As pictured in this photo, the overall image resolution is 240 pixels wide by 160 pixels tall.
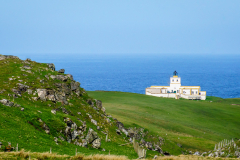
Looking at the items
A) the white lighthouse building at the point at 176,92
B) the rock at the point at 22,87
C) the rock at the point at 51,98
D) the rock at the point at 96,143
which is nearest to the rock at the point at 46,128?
the rock at the point at 96,143

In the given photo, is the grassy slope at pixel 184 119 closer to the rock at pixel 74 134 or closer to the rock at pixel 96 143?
the rock at pixel 96 143

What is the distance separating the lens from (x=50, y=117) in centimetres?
3266

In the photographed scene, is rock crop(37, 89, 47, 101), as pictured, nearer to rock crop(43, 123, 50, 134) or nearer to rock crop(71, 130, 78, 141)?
rock crop(71, 130, 78, 141)

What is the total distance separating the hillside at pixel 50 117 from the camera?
2781cm

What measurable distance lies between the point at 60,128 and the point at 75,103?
10.4 m

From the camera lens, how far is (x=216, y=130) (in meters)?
64.7

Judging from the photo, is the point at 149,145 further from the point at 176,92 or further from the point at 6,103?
the point at 176,92

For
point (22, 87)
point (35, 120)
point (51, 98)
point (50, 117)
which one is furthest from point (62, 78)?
point (35, 120)

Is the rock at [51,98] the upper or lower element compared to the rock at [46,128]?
upper

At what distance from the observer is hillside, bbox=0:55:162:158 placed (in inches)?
1095

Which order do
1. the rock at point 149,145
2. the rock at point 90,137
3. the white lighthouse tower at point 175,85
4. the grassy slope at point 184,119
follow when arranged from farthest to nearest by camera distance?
the white lighthouse tower at point 175,85
the grassy slope at point 184,119
the rock at point 149,145
the rock at point 90,137

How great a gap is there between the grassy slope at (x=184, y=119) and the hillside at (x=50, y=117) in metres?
9.71

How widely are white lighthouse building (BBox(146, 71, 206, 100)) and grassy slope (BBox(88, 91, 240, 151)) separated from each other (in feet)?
72.0

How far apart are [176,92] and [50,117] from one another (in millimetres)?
96232
